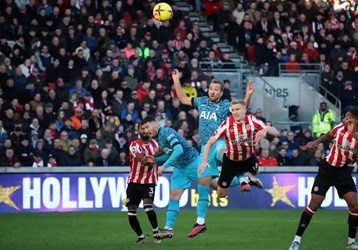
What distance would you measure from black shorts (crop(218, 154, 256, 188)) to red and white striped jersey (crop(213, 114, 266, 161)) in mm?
227

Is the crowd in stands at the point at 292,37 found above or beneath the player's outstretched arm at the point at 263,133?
above

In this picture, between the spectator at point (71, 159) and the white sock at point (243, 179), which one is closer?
the white sock at point (243, 179)

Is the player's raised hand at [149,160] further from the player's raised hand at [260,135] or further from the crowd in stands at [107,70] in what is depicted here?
the crowd in stands at [107,70]

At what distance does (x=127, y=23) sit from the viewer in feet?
98.0

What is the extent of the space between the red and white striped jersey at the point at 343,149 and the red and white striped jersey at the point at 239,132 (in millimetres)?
1070

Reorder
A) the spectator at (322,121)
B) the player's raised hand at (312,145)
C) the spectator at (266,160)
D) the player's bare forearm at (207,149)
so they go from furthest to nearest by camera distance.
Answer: the spectator at (322,121)
the spectator at (266,160)
the player's bare forearm at (207,149)
the player's raised hand at (312,145)

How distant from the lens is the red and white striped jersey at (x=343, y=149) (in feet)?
47.6

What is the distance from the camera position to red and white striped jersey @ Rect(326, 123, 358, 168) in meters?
14.5

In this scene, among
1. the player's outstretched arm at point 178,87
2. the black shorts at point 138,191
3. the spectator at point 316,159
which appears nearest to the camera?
the black shorts at point 138,191

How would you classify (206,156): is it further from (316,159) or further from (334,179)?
(316,159)

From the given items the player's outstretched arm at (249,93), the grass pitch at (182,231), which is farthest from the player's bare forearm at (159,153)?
the player's outstretched arm at (249,93)

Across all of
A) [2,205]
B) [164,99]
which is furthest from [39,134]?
[164,99]

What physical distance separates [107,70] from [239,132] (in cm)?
1320

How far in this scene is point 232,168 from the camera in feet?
50.0
